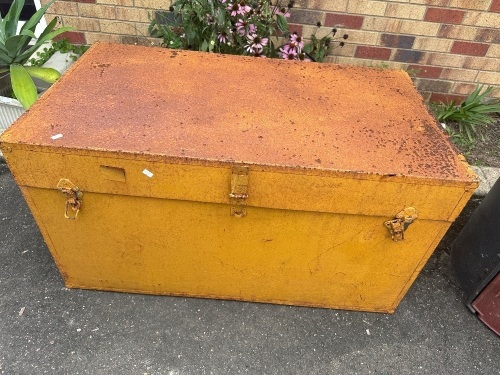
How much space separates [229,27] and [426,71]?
1.46 meters

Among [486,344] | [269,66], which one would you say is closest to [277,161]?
[269,66]

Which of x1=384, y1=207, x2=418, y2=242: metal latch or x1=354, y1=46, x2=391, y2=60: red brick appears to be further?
x1=354, y1=46, x2=391, y2=60: red brick

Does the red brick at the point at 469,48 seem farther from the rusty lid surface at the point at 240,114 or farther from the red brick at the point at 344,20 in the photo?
the rusty lid surface at the point at 240,114

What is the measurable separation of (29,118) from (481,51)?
9.15 feet

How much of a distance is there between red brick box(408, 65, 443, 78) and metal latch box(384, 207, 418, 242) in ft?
5.54

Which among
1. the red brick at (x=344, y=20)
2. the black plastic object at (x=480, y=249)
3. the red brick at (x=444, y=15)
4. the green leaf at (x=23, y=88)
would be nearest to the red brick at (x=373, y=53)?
the red brick at (x=344, y=20)

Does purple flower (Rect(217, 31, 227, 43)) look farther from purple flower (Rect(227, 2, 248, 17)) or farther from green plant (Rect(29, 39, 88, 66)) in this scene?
green plant (Rect(29, 39, 88, 66))

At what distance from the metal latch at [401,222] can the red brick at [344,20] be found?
5.41 feet

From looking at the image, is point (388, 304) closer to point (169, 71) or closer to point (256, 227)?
point (256, 227)

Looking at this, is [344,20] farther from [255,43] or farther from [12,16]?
[12,16]

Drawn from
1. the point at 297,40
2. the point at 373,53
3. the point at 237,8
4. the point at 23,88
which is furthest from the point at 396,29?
the point at 23,88

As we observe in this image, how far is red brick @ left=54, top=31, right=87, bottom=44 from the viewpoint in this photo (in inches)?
112

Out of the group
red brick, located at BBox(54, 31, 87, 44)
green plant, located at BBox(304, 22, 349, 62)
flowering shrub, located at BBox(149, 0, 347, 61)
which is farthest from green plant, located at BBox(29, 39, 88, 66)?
green plant, located at BBox(304, 22, 349, 62)

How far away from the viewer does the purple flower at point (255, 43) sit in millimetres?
2396
